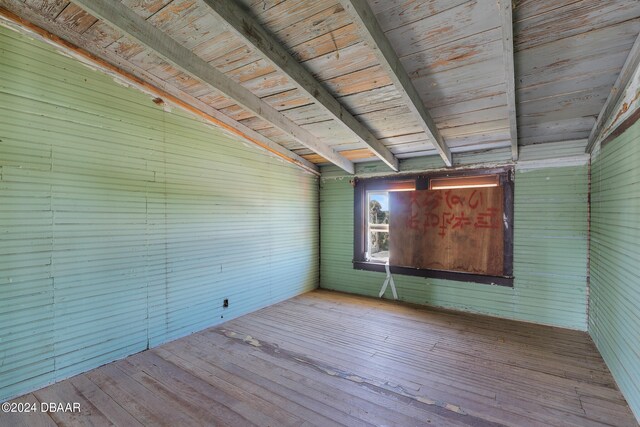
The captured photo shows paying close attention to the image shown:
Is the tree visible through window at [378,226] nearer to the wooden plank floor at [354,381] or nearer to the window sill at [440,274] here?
the window sill at [440,274]

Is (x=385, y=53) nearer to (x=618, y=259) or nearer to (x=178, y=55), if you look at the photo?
(x=178, y=55)

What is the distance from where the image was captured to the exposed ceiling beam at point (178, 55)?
76.3 inches

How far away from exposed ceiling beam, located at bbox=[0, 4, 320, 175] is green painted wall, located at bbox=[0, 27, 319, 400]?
0.11 metres

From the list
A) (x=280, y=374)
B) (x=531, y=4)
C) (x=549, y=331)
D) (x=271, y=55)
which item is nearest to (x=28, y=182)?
(x=271, y=55)

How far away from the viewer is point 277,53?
218 centimetres

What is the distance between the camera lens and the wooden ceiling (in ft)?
5.91

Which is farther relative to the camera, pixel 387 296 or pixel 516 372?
pixel 387 296

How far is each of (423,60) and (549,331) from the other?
3.52m

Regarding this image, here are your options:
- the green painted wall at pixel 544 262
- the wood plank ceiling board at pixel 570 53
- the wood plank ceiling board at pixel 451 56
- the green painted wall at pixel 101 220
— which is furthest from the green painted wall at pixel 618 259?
the green painted wall at pixel 101 220

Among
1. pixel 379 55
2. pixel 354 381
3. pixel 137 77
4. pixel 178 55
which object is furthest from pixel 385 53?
pixel 354 381

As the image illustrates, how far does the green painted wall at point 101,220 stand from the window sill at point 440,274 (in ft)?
6.87

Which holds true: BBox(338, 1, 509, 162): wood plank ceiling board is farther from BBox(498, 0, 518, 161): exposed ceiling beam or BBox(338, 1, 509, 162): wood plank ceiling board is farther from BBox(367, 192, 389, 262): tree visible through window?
BBox(367, 192, 389, 262): tree visible through window

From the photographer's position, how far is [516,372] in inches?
103

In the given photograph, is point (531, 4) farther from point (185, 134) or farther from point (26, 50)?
point (26, 50)
